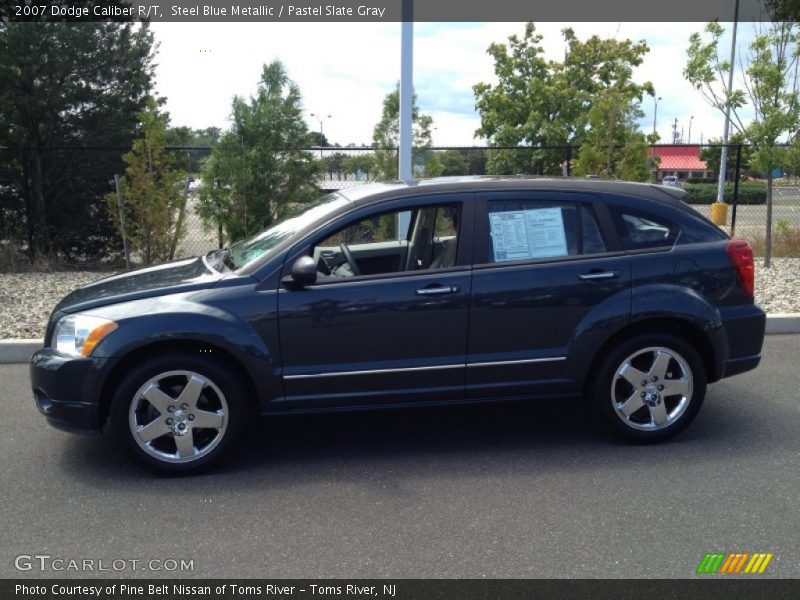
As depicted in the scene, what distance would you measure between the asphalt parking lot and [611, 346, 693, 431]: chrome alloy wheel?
0.22 m

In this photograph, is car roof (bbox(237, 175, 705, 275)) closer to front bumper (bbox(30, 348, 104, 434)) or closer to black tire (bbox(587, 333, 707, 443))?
black tire (bbox(587, 333, 707, 443))

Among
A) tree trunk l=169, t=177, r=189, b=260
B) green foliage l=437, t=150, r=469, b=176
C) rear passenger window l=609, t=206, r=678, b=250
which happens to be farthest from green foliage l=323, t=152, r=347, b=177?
rear passenger window l=609, t=206, r=678, b=250

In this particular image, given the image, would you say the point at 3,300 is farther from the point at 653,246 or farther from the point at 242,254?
the point at 653,246

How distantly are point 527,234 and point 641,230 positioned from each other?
0.78m

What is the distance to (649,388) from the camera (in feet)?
15.5

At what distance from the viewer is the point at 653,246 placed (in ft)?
15.8

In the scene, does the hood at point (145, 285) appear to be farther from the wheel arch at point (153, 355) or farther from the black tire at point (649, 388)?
the black tire at point (649, 388)

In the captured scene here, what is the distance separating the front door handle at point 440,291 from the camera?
14.7 feet

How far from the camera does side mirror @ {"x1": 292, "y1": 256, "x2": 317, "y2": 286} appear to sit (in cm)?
432

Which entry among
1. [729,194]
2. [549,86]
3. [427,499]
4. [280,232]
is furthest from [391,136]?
[729,194]
